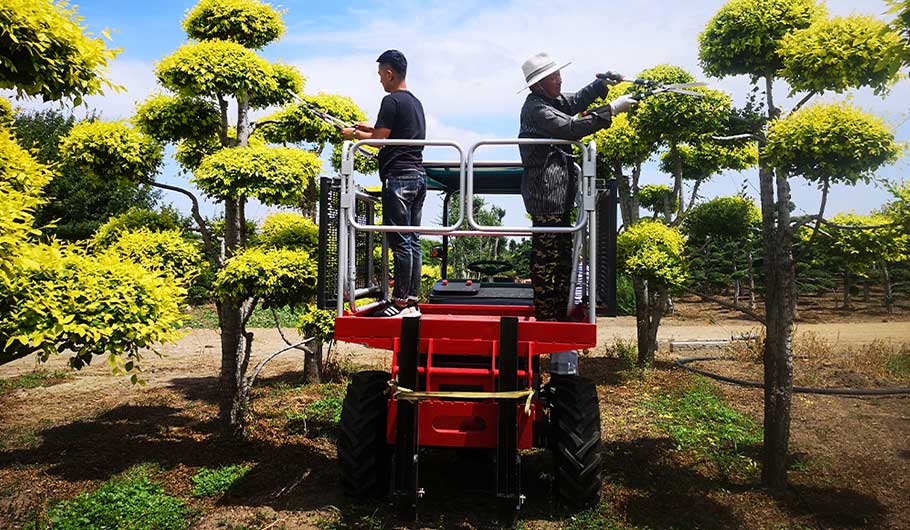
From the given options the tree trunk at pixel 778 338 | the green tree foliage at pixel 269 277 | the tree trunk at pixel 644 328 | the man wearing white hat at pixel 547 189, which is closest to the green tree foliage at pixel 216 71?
the green tree foliage at pixel 269 277

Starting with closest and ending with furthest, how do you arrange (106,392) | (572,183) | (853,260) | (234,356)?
(572,183)
(853,260)
(234,356)
(106,392)

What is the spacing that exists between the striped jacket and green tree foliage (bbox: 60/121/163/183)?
442cm

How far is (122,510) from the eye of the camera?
498 cm

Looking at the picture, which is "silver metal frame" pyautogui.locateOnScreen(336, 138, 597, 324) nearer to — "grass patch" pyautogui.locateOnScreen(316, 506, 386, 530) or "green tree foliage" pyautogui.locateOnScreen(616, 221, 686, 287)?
"grass patch" pyautogui.locateOnScreen(316, 506, 386, 530)

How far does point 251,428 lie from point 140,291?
3.18m

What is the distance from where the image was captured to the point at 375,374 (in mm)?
5102

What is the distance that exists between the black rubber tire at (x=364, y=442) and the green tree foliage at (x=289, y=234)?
94.8 inches

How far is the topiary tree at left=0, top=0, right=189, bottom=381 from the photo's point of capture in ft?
12.2

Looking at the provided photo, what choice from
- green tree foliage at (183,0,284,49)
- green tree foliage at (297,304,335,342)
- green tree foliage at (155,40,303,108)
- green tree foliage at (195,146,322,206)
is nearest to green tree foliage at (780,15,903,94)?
green tree foliage at (195,146,322,206)

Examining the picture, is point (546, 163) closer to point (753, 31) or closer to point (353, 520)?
point (353, 520)

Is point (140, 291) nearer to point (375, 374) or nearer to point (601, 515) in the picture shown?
point (375, 374)

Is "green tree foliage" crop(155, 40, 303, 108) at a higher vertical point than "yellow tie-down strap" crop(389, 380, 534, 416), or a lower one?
higher

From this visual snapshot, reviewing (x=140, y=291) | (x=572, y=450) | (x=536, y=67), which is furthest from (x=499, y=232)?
(x=140, y=291)

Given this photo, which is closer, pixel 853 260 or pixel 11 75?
pixel 11 75
